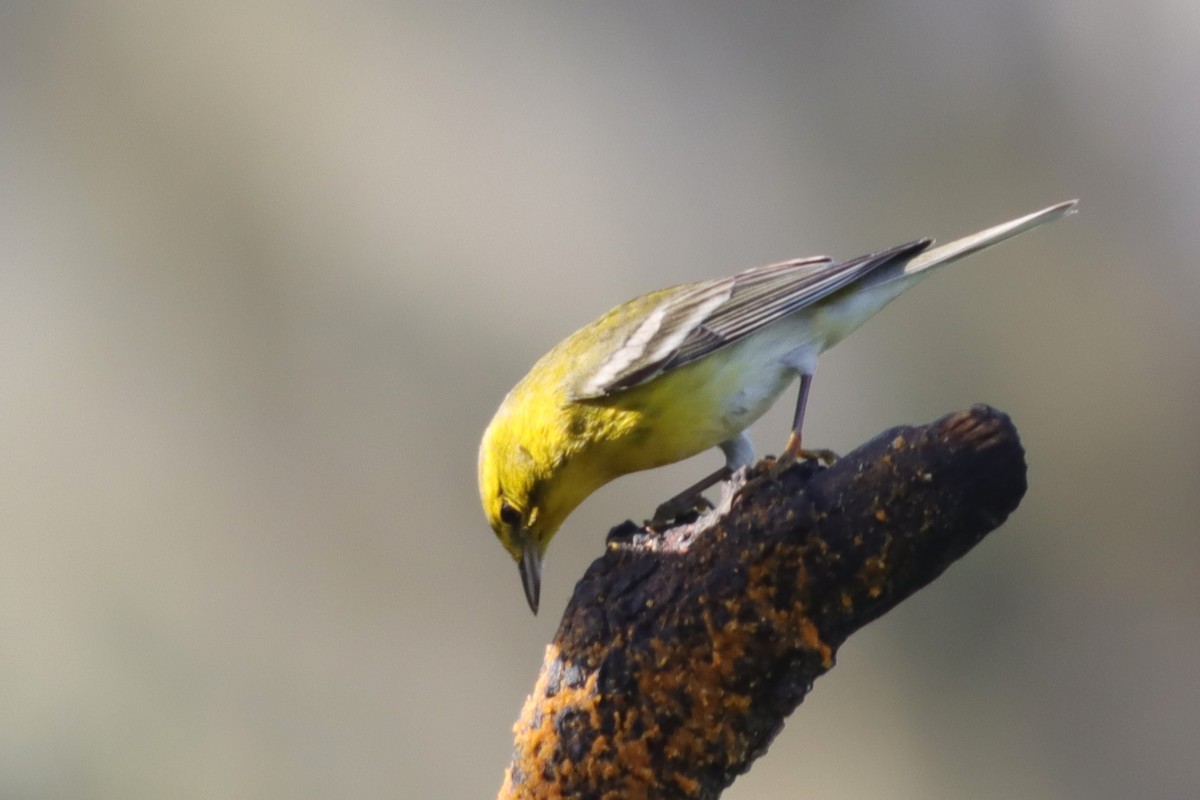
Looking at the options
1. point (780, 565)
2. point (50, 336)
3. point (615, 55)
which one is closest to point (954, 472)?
point (780, 565)

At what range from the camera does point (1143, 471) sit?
3.14 m

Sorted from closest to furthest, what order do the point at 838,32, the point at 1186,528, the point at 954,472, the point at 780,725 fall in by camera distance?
1. the point at 954,472
2. the point at 780,725
3. the point at 1186,528
4. the point at 838,32

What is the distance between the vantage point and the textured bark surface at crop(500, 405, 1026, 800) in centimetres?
110

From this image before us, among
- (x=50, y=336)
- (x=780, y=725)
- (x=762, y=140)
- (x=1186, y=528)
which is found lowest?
(x=1186, y=528)

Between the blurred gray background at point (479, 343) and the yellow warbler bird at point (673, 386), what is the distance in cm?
122

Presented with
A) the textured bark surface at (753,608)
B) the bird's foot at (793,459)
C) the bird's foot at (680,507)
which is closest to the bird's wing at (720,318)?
the bird's foot at (680,507)

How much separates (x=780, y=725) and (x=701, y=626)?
0.17 metres

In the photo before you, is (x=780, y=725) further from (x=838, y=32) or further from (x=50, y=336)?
(x=50, y=336)

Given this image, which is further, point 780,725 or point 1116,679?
point 1116,679

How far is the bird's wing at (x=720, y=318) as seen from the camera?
6.16ft

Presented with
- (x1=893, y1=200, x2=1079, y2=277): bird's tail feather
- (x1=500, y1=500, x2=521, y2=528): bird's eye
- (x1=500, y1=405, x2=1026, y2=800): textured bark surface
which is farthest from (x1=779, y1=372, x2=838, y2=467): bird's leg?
(x1=500, y1=500, x2=521, y2=528): bird's eye

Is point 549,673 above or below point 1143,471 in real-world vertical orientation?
above

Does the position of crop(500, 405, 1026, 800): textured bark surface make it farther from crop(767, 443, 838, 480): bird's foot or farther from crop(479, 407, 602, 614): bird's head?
crop(479, 407, 602, 614): bird's head

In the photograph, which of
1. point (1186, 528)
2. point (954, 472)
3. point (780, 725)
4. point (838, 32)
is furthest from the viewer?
point (838, 32)
